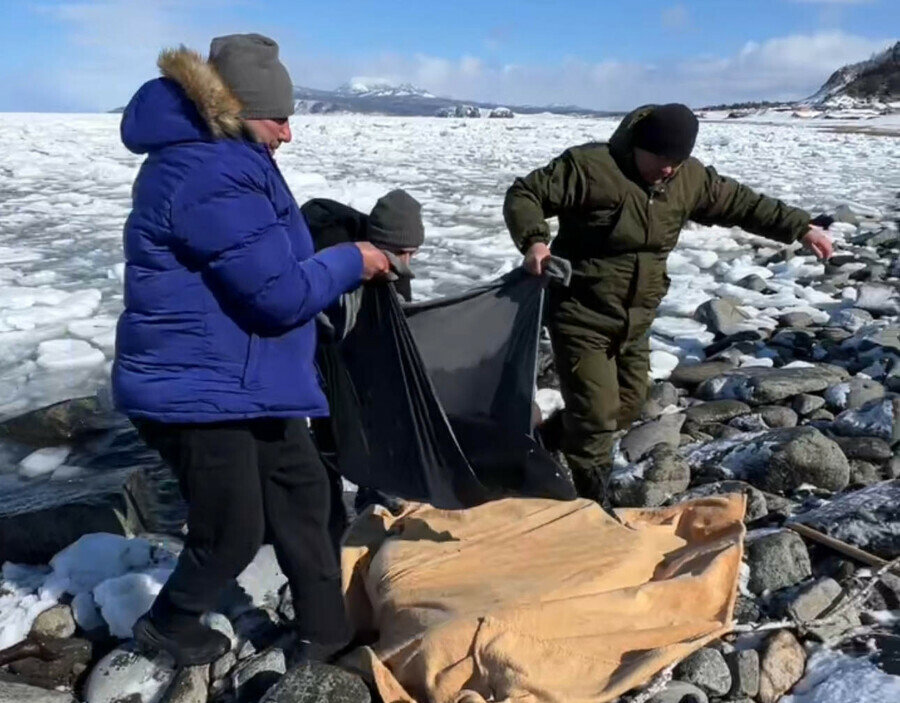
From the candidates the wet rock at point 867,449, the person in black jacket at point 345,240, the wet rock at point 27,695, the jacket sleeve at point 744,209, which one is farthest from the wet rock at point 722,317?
the wet rock at point 27,695

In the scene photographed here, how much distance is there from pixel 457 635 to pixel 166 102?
56.1 inches

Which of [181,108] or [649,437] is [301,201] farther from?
[181,108]

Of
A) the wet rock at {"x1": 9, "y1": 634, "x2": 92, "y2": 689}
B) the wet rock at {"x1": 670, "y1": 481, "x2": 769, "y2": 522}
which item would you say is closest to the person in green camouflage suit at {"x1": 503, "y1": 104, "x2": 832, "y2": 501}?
the wet rock at {"x1": 670, "y1": 481, "x2": 769, "y2": 522}

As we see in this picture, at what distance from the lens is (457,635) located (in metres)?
2.48

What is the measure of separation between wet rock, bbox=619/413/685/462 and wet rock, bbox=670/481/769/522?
47 cm

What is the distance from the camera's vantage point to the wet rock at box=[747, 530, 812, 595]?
3.02m

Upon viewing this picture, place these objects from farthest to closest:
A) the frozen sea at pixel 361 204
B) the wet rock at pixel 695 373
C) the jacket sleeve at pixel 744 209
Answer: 1. the frozen sea at pixel 361 204
2. the wet rock at pixel 695 373
3. the jacket sleeve at pixel 744 209

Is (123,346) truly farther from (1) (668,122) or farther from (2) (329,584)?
(1) (668,122)

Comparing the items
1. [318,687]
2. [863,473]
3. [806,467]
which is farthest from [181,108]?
[863,473]

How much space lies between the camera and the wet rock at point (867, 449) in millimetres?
4031

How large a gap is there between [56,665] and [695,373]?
12.0ft

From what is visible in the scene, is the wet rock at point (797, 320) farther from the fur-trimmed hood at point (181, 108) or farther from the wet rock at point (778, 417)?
the fur-trimmed hood at point (181, 108)

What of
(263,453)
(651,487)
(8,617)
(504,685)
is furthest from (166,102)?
(651,487)

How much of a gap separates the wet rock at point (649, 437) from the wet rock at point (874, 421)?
0.69m
